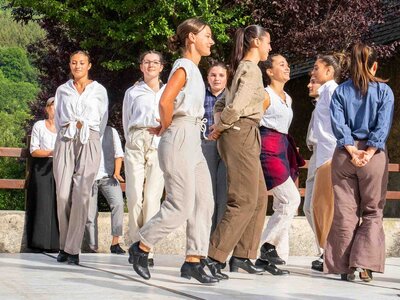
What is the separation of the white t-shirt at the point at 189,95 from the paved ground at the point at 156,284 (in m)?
1.20

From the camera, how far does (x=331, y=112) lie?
27.7 ft

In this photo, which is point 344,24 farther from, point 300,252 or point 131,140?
point 131,140

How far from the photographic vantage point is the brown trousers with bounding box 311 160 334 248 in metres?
9.09

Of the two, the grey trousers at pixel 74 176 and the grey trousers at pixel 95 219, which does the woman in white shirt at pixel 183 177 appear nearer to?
the grey trousers at pixel 74 176

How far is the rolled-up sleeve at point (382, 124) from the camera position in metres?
8.23

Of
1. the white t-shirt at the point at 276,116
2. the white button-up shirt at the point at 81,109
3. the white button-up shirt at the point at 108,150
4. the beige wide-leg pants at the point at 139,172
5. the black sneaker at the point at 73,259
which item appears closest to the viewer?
the white t-shirt at the point at 276,116

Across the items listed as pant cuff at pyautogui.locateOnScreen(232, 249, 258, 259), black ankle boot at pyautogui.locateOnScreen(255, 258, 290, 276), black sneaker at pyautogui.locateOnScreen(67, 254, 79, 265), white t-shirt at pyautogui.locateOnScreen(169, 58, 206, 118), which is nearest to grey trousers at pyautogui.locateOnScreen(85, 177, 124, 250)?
black sneaker at pyautogui.locateOnScreen(67, 254, 79, 265)

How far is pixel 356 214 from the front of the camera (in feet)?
27.5

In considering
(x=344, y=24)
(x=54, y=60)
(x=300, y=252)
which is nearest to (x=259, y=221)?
(x=300, y=252)

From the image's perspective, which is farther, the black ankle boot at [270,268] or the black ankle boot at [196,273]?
the black ankle boot at [270,268]

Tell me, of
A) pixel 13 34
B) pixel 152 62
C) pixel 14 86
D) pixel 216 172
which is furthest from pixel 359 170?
pixel 13 34

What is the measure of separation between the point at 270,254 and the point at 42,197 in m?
2.75

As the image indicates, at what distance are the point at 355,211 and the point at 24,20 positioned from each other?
18.5 metres

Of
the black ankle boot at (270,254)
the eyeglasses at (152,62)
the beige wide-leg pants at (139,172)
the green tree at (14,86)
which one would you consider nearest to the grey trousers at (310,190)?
the black ankle boot at (270,254)
